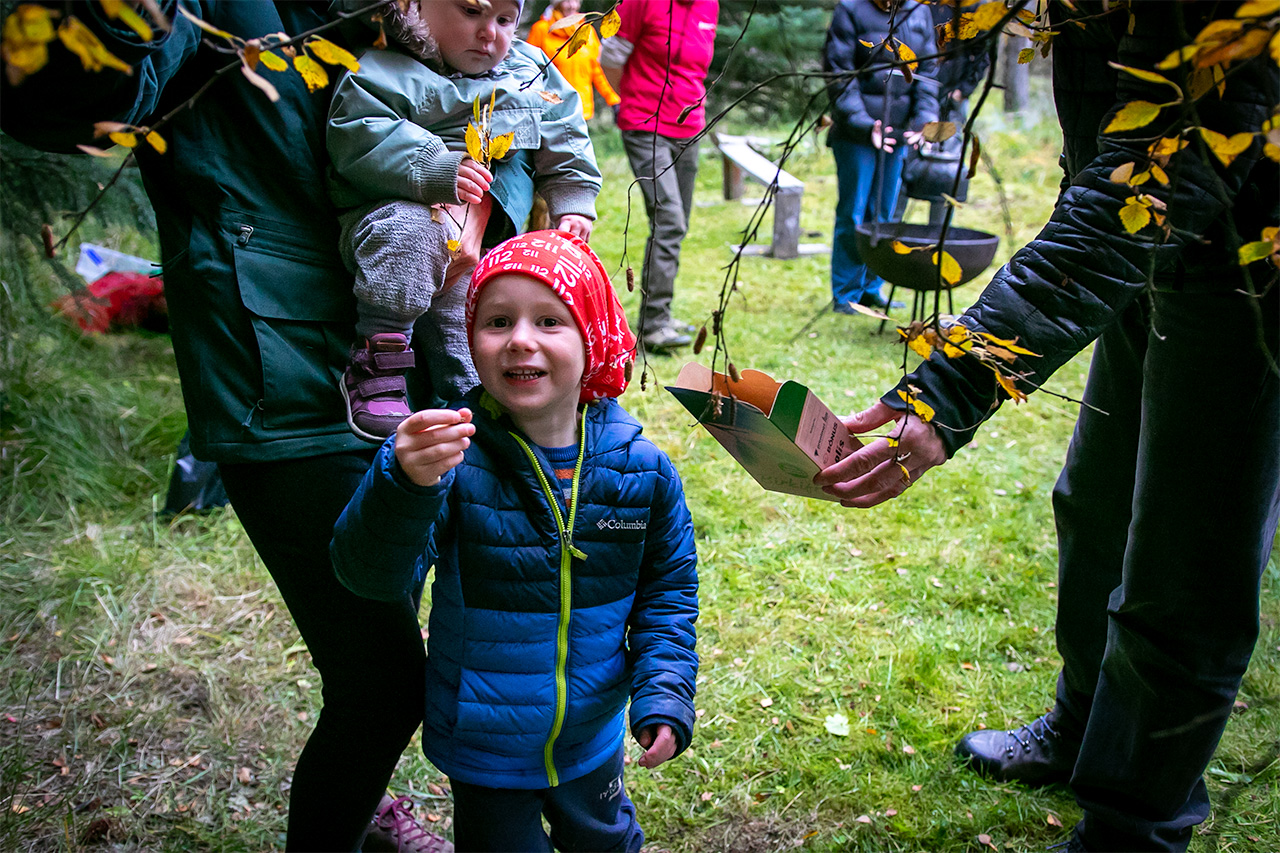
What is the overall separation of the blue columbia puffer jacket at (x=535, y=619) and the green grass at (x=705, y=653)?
0.30 metres

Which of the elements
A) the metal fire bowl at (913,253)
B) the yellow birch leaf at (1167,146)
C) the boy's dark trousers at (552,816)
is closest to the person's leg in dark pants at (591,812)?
the boy's dark trousers at (552,816)

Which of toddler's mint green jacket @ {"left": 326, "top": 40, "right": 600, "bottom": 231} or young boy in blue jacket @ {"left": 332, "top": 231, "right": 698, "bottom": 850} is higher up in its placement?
toddler's mint green jacket @ {"left": 326, "top": 40, "right": 600, "bottom": 231}

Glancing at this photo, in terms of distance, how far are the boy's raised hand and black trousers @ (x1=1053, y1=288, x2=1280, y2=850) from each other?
118cm

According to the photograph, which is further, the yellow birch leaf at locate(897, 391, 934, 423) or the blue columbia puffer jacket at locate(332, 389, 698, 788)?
the blue columbia puffer jacket at locate(332, 389, 698, 788)

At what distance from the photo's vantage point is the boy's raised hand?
55.6 inches

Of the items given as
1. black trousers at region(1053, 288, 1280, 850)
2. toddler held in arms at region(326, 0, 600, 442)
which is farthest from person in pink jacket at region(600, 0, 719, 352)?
black trousers at region(1053, 288, 1280, 850)

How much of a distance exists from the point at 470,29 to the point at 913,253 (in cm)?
341

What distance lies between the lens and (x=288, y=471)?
168cm

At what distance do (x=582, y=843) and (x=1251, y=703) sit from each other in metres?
2.02

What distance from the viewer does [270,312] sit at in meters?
1.61

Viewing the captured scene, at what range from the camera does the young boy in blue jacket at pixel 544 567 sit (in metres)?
1.71

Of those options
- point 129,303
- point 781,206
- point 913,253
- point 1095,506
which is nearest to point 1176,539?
point 1095,506

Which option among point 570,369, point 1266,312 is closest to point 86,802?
point 570,369

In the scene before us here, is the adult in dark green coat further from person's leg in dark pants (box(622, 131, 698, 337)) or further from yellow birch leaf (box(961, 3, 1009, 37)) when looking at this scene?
person's leg in dark pants (box(622, 131, 698, 337))
